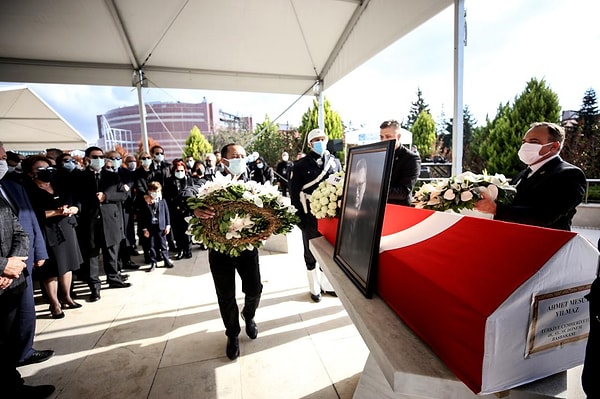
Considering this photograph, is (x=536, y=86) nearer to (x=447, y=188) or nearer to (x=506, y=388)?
(x=447, y=188)

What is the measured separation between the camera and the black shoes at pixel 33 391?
2160 millimetres

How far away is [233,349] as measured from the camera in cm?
260

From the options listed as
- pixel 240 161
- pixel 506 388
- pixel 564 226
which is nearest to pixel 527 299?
pixel 506 388

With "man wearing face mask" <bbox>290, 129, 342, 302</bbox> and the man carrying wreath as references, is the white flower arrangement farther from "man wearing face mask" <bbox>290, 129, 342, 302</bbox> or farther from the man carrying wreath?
"man wearing face mask" <bbox>290, 129, 342, 302</bbox>

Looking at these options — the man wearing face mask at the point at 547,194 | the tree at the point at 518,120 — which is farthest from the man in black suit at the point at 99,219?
the tree at the point at 518,120

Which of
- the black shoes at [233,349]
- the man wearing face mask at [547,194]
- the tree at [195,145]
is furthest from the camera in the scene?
the tree at [195,145]

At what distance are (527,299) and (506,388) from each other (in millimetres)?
221

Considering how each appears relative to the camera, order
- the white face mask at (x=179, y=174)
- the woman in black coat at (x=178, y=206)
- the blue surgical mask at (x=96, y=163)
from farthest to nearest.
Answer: the woman in black coat at (x=178, y=206) → the white face mask at (x=179, y=174) → the blue surgical mask at (x=96, y=163)

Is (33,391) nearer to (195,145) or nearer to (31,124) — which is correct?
(31,124)

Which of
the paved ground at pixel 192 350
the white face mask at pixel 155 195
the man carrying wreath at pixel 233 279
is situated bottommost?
the paved ground at pixel 192 350

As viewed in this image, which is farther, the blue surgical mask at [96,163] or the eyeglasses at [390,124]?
the blue surgical mask at [96,163]

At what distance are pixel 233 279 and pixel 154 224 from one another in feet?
10.6

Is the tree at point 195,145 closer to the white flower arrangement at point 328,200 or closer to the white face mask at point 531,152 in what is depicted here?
the white flower arrangement at point 328,200

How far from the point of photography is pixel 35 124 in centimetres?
1224
